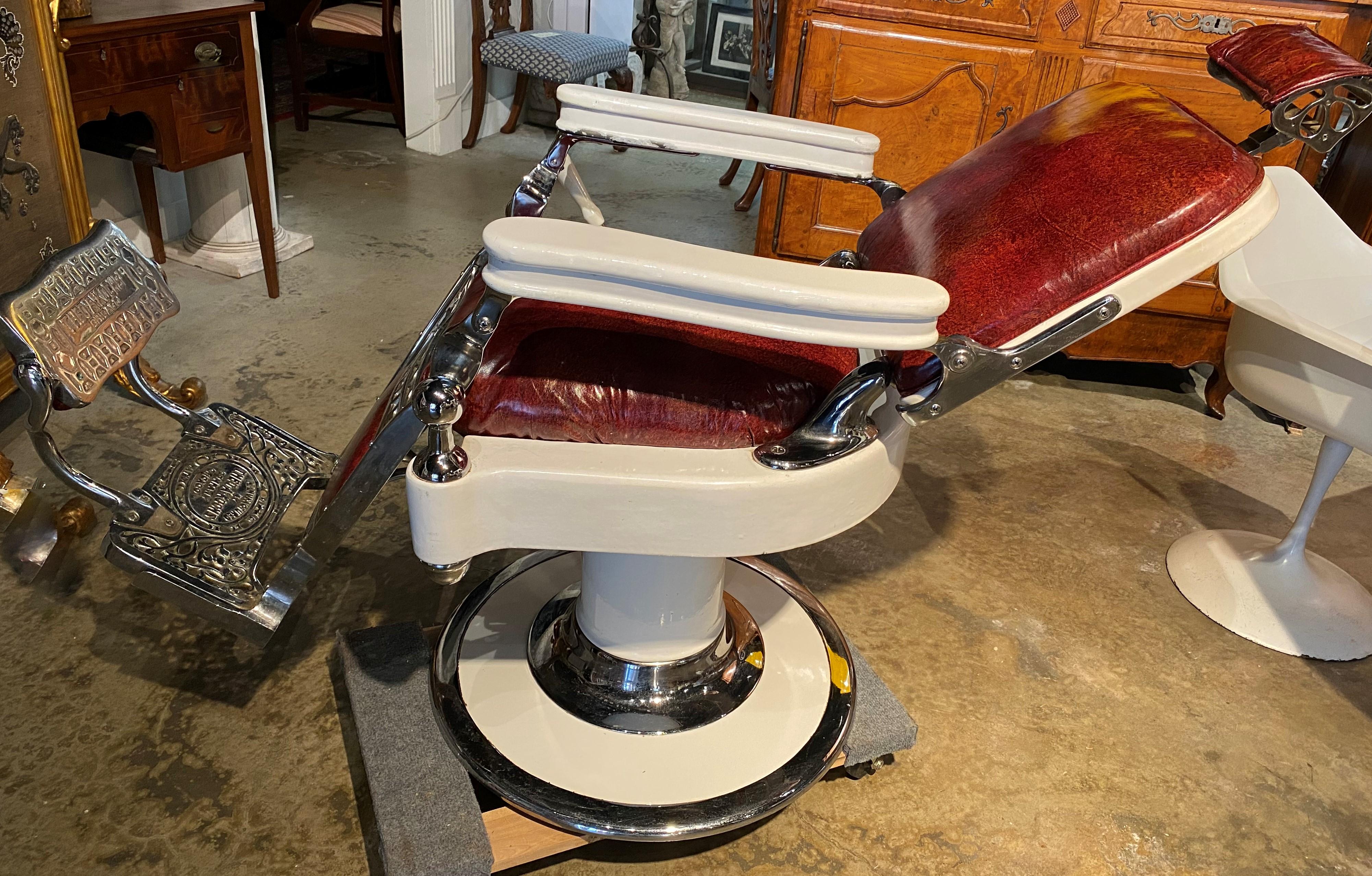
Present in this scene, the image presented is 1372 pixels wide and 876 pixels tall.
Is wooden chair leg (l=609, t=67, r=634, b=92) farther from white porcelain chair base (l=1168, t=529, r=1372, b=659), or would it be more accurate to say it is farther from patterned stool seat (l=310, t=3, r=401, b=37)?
white porcelain chair base (l=1168, t=529, r=1372, b=659)

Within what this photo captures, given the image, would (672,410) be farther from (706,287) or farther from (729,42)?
(729,42)

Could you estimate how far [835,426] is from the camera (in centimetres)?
104

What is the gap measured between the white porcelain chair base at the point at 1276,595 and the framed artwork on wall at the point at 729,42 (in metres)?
4.78

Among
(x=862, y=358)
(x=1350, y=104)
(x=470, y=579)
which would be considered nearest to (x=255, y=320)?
(x=470, y=579)

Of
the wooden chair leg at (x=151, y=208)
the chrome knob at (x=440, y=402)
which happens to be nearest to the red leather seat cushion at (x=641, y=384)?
the chrome knob at (x=440, y=402)

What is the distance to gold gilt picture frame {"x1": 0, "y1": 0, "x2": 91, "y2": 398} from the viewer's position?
1842mm

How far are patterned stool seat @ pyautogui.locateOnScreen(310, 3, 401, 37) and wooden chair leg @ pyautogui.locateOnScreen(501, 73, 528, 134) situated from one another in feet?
1.98

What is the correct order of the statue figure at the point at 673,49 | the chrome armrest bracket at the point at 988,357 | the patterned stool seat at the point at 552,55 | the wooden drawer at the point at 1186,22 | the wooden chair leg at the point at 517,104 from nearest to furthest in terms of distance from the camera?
the chrome armrest bracket at the point at 988,357, the wooden drawer at the point at 1186,22, the patterned stool seat at the point at 552,55, the wooden chair leg at the point at 517,104, the statue figure at the point at 673,49

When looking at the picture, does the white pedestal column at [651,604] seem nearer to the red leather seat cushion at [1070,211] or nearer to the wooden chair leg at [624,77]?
the red leather seat cushion at [1070,211]

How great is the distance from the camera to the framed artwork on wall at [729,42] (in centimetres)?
600

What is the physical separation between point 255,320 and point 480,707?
1739 mm

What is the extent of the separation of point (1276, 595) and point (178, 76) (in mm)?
2653

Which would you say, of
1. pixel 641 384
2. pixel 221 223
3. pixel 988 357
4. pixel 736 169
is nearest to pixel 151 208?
pixel 221 223

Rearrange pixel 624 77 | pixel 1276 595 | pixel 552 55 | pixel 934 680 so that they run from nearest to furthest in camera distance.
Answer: pixel 934 680
pixel 1276 595
pixel 552 55
pixel 624 77
